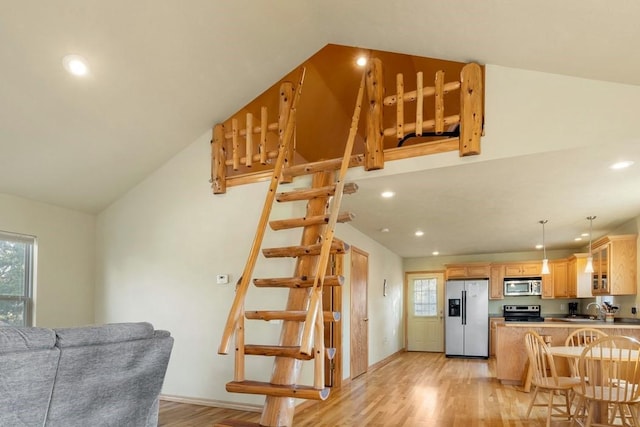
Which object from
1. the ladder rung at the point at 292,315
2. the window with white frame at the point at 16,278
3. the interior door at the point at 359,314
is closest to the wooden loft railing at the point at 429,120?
the ladder rung at the point at 292,315

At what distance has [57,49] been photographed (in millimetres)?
3299

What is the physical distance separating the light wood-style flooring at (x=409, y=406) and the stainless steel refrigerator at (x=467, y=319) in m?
2.05

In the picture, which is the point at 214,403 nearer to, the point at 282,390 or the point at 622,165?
the point at 282,390

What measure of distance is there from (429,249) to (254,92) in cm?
568

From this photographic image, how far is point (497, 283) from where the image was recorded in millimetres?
9141

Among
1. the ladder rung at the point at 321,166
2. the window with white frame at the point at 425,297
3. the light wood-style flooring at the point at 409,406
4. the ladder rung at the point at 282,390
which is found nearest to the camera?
the ladder rung at the point at 282,390

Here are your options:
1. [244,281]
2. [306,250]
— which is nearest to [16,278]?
[244,281]

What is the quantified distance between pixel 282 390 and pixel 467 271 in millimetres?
7691

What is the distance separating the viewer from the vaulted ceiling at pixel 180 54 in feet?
9.12

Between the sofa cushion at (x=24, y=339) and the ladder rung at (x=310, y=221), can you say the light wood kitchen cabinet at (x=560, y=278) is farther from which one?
the sofa cushion at (x=24, y=339)

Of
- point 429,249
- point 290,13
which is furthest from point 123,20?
point 429,249

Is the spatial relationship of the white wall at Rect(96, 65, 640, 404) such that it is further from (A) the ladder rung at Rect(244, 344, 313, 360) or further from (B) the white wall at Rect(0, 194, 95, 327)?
(A) the ladder rung at Rect(244, 344, 313, 360)

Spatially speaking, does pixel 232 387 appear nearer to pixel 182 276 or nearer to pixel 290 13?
pixel 182 276

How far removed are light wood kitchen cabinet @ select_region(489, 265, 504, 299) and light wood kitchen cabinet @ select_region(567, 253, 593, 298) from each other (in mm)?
1339
